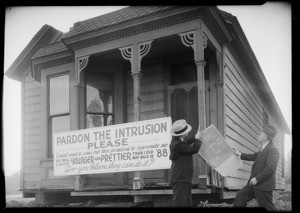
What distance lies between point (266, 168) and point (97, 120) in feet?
15.8

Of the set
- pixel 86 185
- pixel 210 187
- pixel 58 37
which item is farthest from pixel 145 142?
pixel 58 37

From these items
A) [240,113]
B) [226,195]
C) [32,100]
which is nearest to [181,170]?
[226,195]

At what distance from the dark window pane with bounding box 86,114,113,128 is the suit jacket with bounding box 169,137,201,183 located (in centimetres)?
368

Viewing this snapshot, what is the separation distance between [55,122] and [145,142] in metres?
3.76

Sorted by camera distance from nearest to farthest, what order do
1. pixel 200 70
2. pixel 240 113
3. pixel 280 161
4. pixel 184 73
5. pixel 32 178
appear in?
pixel 200 70
pixel 184 73
pixel 240 113
pixel 32 178
pixel 280 161

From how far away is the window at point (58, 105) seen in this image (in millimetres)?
11102

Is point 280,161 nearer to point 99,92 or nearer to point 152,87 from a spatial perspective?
point 152,87

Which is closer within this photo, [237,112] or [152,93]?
[152,93]

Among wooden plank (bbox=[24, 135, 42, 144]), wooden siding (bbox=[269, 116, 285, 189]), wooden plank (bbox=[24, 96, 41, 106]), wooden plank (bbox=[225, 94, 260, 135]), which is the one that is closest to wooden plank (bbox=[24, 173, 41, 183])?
wooden plank (bbox=[24, 135, 42, 144])

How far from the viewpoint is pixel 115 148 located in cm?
884

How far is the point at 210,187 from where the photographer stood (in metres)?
8.11

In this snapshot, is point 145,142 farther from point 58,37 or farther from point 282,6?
point 58,37
